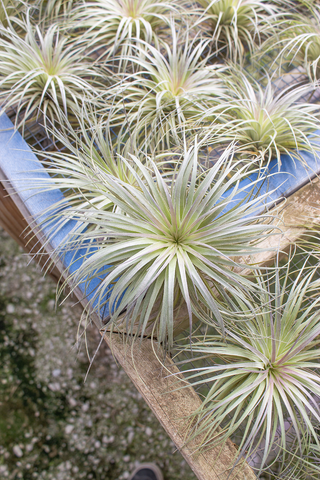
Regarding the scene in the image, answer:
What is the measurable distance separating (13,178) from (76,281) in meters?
0.45

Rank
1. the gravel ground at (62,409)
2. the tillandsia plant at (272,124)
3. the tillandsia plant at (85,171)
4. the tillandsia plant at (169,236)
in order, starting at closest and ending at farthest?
the tillandsia plant at (169,236)
the tillandsia plant at (85,171)
the tillandsia plant at (272,124)
the gravel ground at (62,409)

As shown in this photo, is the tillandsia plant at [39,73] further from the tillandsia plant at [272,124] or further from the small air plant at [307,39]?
the small air plant at [307,39]

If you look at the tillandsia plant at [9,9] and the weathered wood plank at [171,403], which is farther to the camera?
the tillandsia plant at [9,9]

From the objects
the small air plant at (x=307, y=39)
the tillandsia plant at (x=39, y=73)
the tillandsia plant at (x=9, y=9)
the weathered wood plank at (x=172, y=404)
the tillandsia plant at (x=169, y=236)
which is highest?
the small air plant at (x=307, y=39)

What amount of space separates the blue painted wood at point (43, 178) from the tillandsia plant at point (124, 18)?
485 mm

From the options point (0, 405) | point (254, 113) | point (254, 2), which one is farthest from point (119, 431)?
point (254, 2)

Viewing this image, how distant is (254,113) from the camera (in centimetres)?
120

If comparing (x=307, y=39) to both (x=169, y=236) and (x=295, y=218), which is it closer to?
(x=295, y=218)

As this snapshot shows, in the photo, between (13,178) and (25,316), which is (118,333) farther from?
(25,316)

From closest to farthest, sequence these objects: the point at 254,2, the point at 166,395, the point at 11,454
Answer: the point at 166,395, the point at 254,2, the point at 11,454

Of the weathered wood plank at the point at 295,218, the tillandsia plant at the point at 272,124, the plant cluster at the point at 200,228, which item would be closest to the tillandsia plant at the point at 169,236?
the plant cluster at the point at 200,228

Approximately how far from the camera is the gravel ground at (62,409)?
1656 mm

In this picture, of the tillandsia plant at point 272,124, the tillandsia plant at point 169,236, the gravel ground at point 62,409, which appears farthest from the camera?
the gravel ground at point 62,409

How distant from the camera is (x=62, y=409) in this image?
1.74 meters
